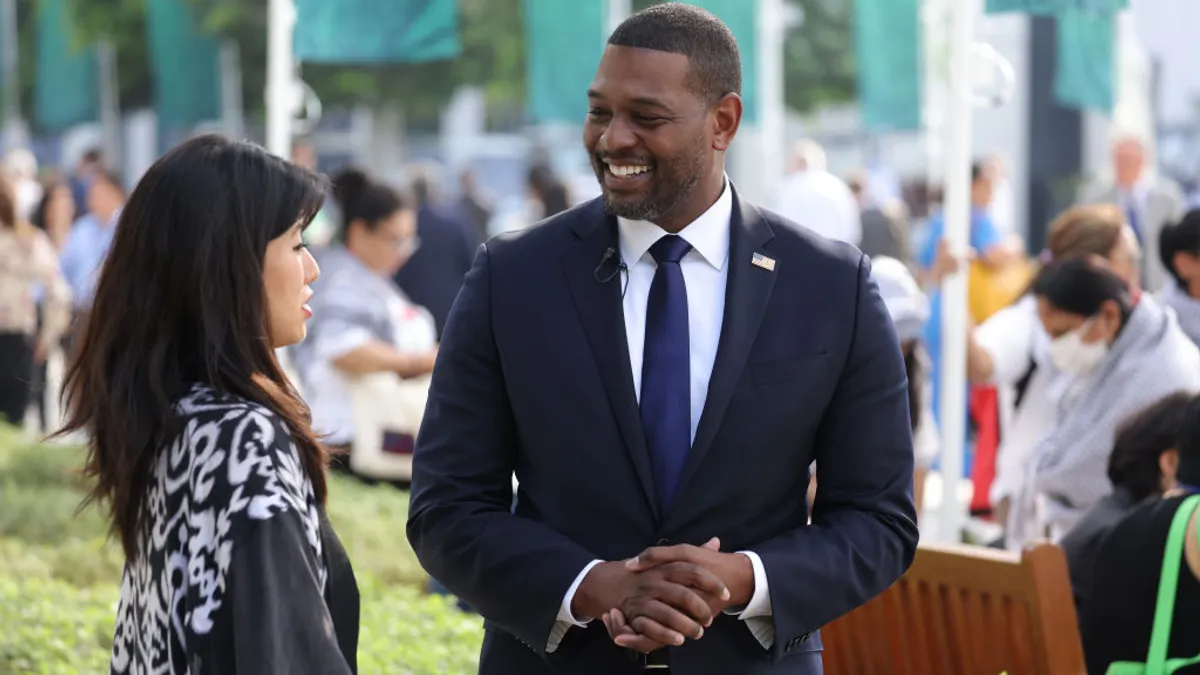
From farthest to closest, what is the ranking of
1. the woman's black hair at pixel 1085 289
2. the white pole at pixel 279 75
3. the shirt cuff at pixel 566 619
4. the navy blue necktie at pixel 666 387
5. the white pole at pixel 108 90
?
the white pole at pixel 108 90
the white pole at pixel 279 75
the woman's black hair at pixel 1085 289
the navy blue necktie at pixel 666 387
the shirt cuff at pixel 566 619

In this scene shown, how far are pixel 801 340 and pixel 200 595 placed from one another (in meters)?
1.05

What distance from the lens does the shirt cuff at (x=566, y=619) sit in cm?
294

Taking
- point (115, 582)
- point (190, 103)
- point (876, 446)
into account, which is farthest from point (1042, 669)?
point (190, 103)

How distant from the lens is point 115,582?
7.52m

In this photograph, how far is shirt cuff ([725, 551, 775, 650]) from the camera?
2939mm

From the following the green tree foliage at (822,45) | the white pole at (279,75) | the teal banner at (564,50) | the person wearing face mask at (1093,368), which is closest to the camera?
the person wearing face mask at (1093,368)

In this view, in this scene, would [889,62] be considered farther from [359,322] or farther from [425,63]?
[425,63]

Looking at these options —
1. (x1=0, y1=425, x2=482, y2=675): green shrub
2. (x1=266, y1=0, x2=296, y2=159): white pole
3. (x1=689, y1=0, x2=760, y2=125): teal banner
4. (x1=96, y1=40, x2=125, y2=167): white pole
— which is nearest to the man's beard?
(x1=0, y1=425, x2=482, y2=675): green shrub

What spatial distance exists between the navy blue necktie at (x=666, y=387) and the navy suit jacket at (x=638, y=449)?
0.05m

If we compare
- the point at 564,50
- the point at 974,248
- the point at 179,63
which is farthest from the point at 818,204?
the point at 179,63

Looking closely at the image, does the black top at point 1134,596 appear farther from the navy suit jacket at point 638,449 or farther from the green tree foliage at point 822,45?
the green tree foliage at point 822,45

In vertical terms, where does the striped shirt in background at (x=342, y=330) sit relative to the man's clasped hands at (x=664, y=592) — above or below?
below

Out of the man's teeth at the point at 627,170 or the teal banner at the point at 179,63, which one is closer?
the man's teeth at the point at 627,170

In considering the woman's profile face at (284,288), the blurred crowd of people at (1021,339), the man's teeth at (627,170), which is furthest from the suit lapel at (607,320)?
the blurred crowd of people at (1021,339)
